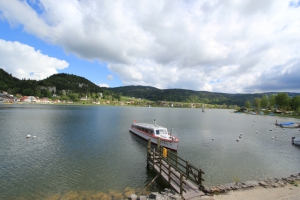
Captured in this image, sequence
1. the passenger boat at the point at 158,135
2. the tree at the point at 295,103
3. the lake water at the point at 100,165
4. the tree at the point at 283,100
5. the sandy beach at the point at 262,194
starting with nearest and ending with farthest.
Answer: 1. the sandy beach at the point at 262,194
2. the lake water at the point at 100,165
3. the passenger boat at the point at 158,135
4. the tree at the point at 295,103
5. the tree at the point at 283,100

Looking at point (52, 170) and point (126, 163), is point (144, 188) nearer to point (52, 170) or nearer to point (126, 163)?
point (126, 163)

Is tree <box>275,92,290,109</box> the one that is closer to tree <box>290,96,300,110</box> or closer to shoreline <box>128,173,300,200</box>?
tree <box>290,96,300,110</box>

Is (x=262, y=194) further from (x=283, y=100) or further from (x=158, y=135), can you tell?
(x=283, y=100)

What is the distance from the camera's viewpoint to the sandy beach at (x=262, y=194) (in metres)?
14.5

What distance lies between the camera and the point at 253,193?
50.9ft

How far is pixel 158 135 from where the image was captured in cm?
3822

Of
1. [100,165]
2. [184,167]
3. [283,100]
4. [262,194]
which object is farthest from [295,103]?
[100,165]

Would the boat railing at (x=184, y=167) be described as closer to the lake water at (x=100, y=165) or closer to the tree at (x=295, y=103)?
the lake water at (x=100, y=165)

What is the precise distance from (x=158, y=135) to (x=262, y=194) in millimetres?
24351

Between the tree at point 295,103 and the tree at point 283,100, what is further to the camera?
the tree at point 283,100

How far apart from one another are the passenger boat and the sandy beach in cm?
1838

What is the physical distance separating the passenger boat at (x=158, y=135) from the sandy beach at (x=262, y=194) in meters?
18.4

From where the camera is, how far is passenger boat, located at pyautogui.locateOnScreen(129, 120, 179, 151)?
34188 mm

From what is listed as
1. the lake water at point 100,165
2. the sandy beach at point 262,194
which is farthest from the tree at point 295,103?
the sandy beach at point 262,194
